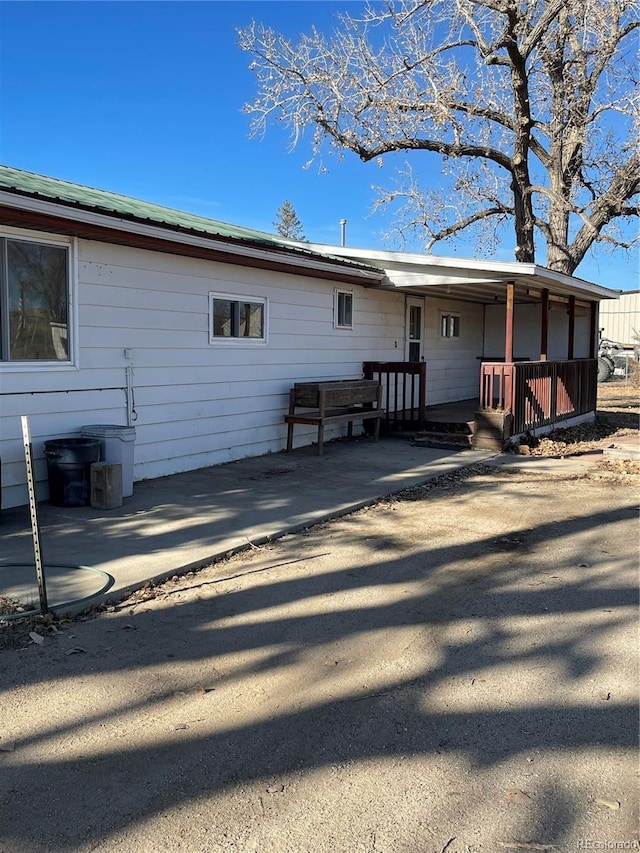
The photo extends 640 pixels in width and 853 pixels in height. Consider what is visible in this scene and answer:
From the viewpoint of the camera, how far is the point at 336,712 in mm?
3143

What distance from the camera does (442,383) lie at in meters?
16.2

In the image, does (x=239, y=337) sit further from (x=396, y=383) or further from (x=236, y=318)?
(x=396, y=383)

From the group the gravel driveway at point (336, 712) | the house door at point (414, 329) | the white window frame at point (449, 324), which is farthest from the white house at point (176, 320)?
the gravel driveway at point (336, 712)

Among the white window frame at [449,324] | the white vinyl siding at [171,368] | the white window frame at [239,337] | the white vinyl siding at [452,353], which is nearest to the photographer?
the white vinyl siding at [171,368]

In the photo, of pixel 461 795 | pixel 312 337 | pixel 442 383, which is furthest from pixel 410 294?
pixel 461 795

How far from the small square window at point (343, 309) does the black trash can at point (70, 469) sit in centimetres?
599

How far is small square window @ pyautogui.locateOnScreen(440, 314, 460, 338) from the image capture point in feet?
52.3

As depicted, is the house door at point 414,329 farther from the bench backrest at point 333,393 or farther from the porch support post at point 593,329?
the porch support post at point 593,329

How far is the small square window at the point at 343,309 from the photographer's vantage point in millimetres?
11820

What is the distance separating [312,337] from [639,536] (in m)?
6.34

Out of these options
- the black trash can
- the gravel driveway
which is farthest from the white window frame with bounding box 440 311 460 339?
the gravel driveway

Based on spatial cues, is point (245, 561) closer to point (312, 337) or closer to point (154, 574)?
point (154, 574)

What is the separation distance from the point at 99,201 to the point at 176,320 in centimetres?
158

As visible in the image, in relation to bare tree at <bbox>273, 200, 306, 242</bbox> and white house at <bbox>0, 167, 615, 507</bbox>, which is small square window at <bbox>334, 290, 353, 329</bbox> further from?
bare tree at <bbox>273, 200, 306, 242</bbox>
